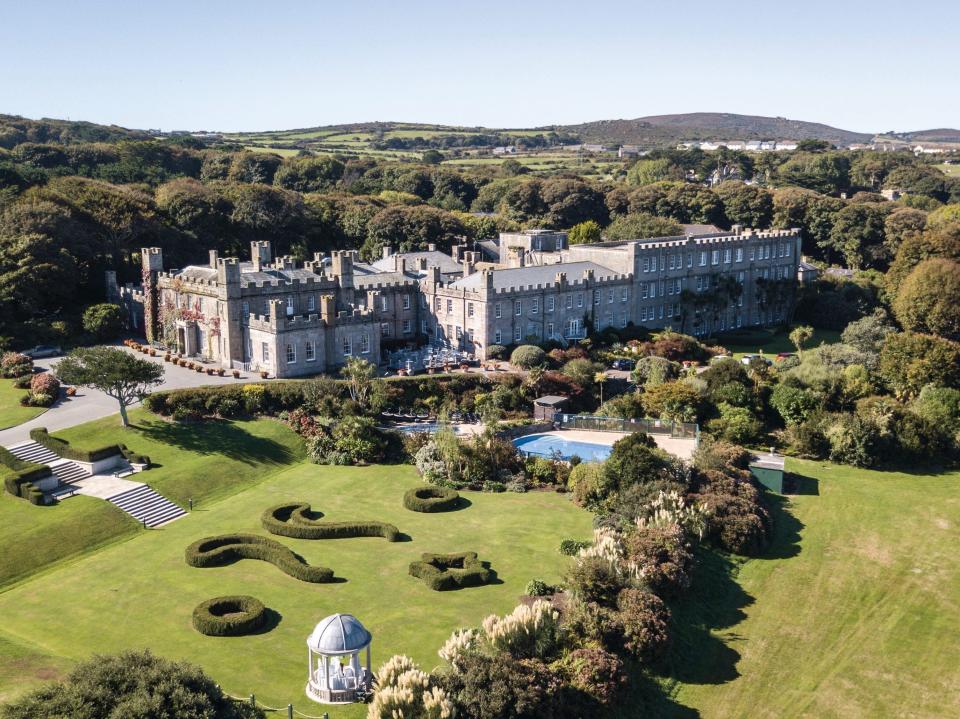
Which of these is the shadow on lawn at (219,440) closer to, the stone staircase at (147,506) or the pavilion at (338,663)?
the stone staircase at (147,506)

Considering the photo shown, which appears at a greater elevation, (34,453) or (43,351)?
(43,351)

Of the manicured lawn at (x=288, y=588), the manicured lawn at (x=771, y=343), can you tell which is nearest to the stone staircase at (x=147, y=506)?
the manicured lawn at (x=288, y=588)

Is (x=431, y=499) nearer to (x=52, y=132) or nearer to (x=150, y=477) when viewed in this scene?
(x=150, y=477)

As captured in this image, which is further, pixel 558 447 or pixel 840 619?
pixel 558 447

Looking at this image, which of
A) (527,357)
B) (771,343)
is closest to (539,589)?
(527,357)

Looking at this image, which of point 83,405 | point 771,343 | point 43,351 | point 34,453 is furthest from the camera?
point 771,343
